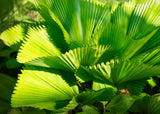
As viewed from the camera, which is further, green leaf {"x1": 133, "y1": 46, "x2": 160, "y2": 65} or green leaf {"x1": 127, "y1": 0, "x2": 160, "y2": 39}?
green leaf {"x1": 127, "y1": 0, "x2": 160, "y2": 39}

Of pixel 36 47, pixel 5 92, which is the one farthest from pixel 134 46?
pixel 5 92

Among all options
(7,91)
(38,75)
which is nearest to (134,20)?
(38,75)

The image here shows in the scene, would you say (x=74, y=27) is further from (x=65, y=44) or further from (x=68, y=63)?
(x=68, y=63)

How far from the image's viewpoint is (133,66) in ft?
2.13

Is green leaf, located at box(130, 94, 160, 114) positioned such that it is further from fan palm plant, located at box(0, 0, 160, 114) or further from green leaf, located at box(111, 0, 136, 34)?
green leaf, located at box(111, 0, 136, 34)

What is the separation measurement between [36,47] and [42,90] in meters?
0.21

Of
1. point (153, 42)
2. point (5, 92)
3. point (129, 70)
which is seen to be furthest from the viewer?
point (5, 92)

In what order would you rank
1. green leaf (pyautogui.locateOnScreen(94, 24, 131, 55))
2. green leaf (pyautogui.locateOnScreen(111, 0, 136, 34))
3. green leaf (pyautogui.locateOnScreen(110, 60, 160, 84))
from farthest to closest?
green leaf (pyautogui.locateOnScreen(111, 0, 136, 34)) → green leaf (pyautogui.locateOnScreen(94, 24, 131, 55)) → green leaf (pyautogui.locateOnScreen(110, 60, 160, 84))

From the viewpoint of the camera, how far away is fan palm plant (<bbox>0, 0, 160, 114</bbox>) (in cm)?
70

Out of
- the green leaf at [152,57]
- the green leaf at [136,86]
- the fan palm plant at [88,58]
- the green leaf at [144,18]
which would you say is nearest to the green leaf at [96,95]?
the fan palm plant at [88,58]

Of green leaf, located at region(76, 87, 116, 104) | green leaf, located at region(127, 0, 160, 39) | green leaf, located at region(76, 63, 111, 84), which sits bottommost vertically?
green leaf, located at region(76, 87, 116, 104)

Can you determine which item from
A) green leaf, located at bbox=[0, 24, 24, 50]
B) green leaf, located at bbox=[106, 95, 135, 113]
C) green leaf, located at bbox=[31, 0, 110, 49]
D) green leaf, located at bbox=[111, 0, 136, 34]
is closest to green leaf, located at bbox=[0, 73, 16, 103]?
green leaf, located at bbox=[0, 24, 24, 50]

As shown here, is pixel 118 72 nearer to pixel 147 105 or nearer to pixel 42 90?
pixel 147 105

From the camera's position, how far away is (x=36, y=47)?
771 mm
